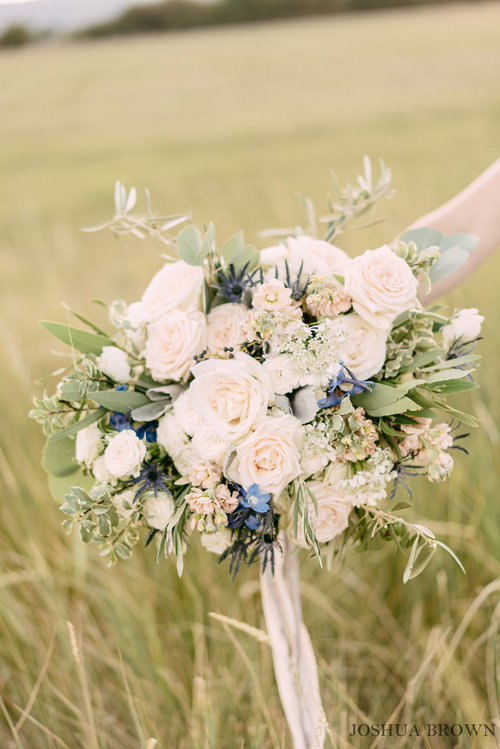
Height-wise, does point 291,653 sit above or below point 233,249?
below

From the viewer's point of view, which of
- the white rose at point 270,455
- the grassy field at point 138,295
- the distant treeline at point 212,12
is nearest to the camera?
the white rose at point 270,455

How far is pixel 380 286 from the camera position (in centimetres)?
78

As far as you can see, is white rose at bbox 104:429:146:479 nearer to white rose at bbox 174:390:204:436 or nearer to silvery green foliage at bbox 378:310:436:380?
white rose at bbox 174:390:204:436

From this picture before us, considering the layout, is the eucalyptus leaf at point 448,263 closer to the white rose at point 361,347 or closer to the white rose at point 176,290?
the white rose at point 361,347

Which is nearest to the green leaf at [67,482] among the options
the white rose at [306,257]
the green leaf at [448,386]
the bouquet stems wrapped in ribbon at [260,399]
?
the bouquet stems wrapped in ribbon at [260,399]

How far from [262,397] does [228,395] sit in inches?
1.7

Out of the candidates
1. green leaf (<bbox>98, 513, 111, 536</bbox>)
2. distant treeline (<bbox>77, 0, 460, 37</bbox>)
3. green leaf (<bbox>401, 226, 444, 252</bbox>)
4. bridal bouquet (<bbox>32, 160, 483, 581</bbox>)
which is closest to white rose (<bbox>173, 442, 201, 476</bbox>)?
bridal bouquet (<bbox>32, 160, 483, 581</bbox>)

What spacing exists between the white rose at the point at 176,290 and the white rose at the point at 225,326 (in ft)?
0.11

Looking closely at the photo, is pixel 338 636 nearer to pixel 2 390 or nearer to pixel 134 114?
pixel 2 390

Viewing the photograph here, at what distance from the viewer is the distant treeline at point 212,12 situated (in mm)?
10633

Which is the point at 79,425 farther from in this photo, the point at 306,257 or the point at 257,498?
the point at 306,257

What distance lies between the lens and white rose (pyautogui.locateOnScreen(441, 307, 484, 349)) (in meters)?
0.87

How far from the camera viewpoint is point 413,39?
8.97m

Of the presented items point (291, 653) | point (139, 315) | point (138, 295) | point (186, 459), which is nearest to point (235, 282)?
point (139, 315)
